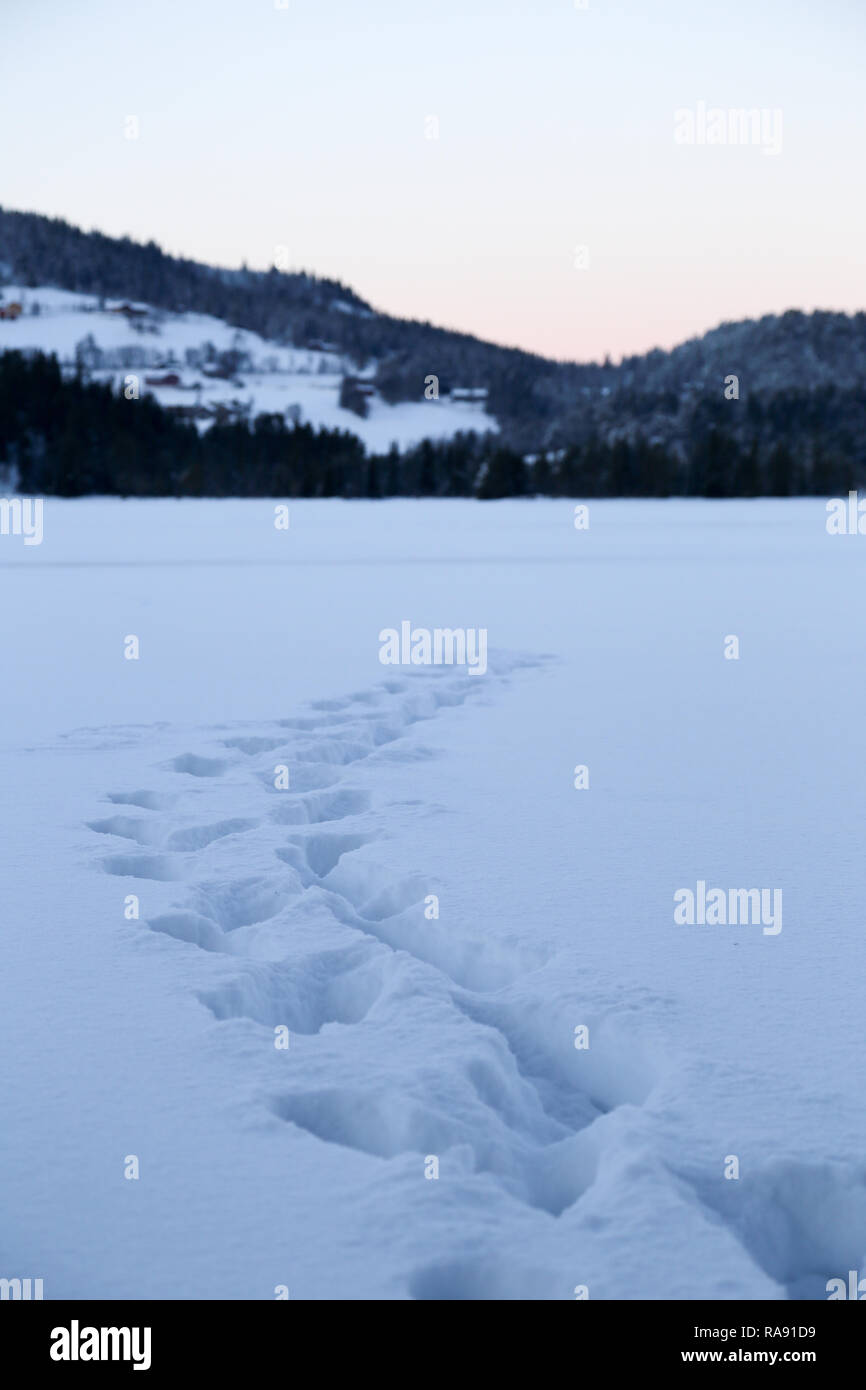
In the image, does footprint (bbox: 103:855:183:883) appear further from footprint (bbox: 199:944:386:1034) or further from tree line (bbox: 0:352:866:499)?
tree line (bbox: 0:352:866:499)

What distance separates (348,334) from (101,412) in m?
138

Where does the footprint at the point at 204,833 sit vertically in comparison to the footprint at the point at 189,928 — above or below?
above

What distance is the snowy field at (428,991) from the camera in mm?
2363

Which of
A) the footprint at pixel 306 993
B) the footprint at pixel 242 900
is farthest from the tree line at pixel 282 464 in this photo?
the footprint at pixel 306 993

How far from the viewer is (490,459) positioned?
59.2 m

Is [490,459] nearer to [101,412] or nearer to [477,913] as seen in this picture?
[101,412]

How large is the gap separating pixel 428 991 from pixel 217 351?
179 metres

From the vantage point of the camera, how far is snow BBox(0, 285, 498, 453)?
138m

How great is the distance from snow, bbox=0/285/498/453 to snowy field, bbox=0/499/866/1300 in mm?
116368

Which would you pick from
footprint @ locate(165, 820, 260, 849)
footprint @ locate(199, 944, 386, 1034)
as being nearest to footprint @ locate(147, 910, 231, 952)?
footprint @ locate(199, 944, 386, 1034)

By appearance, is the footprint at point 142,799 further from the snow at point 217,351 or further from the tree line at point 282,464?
the snow at point 217,351

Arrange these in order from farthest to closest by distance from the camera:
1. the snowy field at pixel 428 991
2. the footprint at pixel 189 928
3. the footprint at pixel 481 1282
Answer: the footprint at pixel 189 928
the snowy field at pixel 428 991
the footprint at pixel 481 1282

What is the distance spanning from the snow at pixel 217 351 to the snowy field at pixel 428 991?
11637 cm
